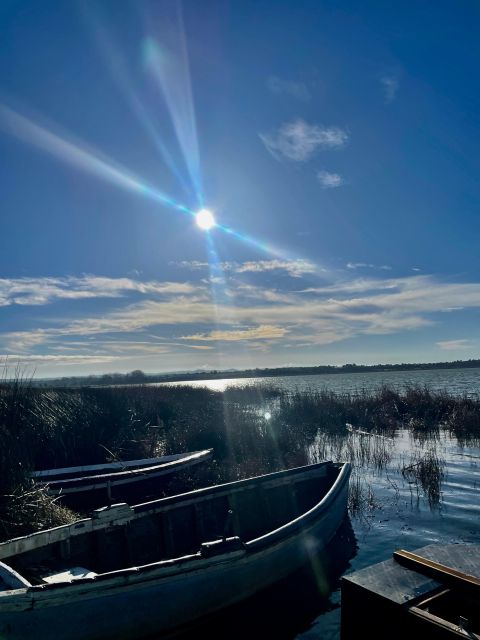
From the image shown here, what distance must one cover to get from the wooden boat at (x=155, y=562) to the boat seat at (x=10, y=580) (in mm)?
14

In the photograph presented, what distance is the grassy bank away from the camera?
8430mm

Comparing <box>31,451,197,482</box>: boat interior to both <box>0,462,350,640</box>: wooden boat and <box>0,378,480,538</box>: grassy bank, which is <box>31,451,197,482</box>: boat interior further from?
<box>0,462,350,640</box>: wooden boat

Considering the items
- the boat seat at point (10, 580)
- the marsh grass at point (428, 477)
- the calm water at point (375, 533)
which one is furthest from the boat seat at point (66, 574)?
the marsh grass at point (428, 477)

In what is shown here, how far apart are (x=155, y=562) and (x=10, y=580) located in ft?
7.60

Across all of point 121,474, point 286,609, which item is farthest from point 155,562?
point 121,474

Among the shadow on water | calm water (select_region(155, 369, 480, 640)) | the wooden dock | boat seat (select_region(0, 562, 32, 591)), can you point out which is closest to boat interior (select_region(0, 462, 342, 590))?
boat seat (select_region(0, 562, 32, 591))

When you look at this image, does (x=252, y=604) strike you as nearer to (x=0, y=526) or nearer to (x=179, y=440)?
(x=0, y=526)

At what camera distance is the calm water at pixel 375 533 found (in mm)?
6727

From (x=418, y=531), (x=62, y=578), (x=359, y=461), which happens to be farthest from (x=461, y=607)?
(x=359, y=461)

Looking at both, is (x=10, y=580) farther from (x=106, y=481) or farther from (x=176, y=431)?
(x=176, y=431)

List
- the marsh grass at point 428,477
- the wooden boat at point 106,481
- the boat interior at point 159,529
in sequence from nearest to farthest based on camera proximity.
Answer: the boat interior at point 159,529, the wooden boat at point 106,481, the marsh grass at point 428,477

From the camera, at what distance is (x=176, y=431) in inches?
703

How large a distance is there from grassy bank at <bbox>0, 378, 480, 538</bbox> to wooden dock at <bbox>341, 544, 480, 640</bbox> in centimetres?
599

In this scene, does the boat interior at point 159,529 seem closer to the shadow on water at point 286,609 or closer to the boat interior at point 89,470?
the shadow on water at point 286,609
